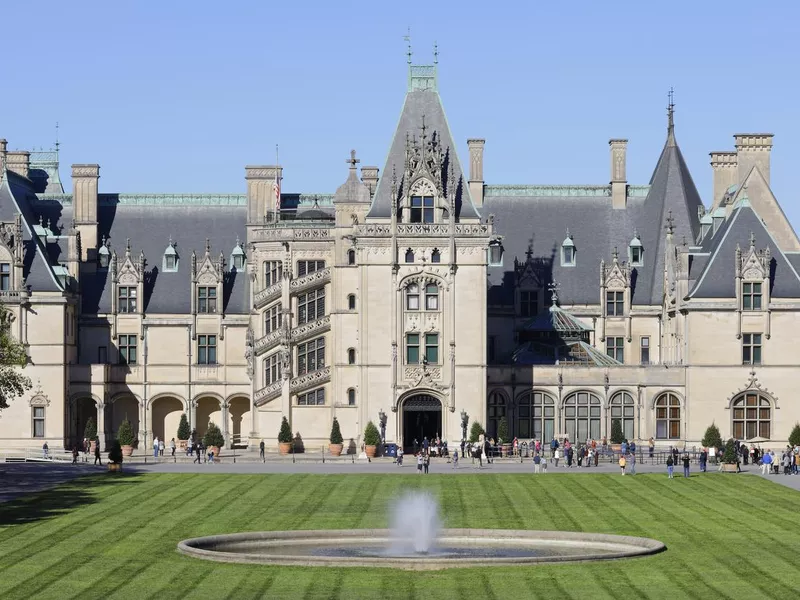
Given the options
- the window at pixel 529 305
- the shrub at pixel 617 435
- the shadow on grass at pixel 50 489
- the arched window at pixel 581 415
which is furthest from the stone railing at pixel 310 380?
the shadow on grass at pixel 50 489

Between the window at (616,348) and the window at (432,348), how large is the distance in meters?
14.9

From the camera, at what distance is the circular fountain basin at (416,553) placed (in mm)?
57469

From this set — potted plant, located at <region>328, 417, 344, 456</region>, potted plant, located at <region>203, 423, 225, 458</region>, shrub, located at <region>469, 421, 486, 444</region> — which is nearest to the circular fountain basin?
shrub, located at <region>469, 421, 486, 444</region>

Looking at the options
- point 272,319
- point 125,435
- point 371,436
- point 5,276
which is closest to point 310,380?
point 272,319

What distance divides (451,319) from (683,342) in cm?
1463

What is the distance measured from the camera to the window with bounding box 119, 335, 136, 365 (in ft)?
384

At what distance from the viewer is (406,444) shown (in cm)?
10662

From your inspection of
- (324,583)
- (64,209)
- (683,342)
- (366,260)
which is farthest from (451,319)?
(324,583)

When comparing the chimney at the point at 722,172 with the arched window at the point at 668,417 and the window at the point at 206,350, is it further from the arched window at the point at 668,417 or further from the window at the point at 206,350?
the window at the point at 206,350

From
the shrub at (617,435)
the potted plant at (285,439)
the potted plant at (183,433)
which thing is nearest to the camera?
the potted plant at (285,439)

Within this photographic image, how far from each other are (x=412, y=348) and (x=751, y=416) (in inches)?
795

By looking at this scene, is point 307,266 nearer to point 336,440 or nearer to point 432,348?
point 432,348

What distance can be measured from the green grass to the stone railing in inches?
819

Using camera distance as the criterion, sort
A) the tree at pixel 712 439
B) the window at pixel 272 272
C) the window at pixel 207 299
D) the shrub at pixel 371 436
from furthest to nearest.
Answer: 1. the window at pixel 207 299
2. the window at pixel 272 272
3. the tree at pixel 712 439
4. the shrub at pixel 371 436
